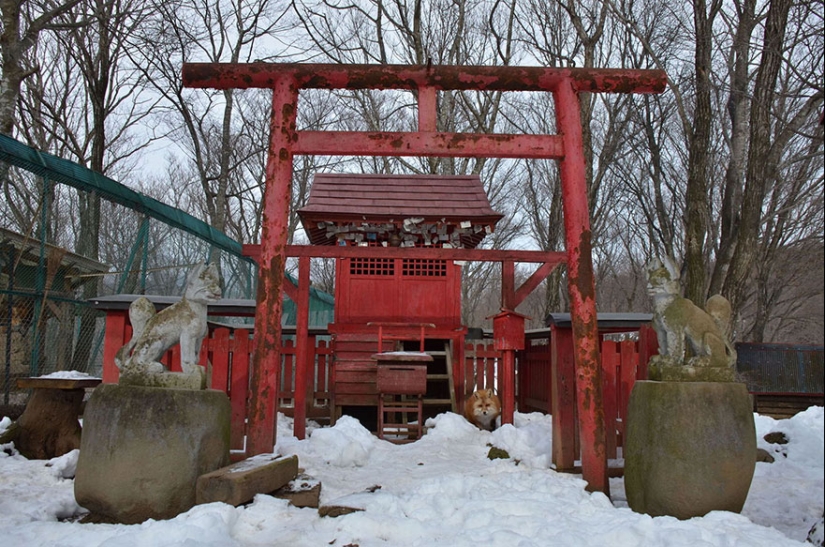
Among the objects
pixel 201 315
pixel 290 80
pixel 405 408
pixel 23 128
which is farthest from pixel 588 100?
pixel 23 128

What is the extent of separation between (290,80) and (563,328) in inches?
156

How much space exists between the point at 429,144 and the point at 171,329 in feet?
9.83

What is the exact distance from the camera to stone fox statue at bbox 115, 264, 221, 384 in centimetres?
485

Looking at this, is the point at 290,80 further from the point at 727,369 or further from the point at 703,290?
the point at 703,290

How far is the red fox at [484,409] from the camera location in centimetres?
911

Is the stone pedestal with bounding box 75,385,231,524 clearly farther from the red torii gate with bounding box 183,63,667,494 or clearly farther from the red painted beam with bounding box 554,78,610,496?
the red painted beam with bounding box 554,78,610,496

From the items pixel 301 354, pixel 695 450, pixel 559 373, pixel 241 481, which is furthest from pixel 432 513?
pixel 301 354

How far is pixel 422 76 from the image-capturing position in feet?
19.9

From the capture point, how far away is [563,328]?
22.1ft

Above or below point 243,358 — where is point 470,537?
below

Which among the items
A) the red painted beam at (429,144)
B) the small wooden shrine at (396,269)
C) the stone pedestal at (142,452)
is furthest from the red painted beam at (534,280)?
the stone pedestal at (142,452)

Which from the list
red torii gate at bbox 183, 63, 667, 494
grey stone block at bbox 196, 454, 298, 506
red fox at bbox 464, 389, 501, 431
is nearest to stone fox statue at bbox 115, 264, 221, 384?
red torii gate at bbox 183, 63, 667, 494

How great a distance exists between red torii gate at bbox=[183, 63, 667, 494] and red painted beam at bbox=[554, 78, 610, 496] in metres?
0.01

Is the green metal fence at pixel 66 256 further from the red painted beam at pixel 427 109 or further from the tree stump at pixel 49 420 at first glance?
the red painted beam at pixel 427 109
